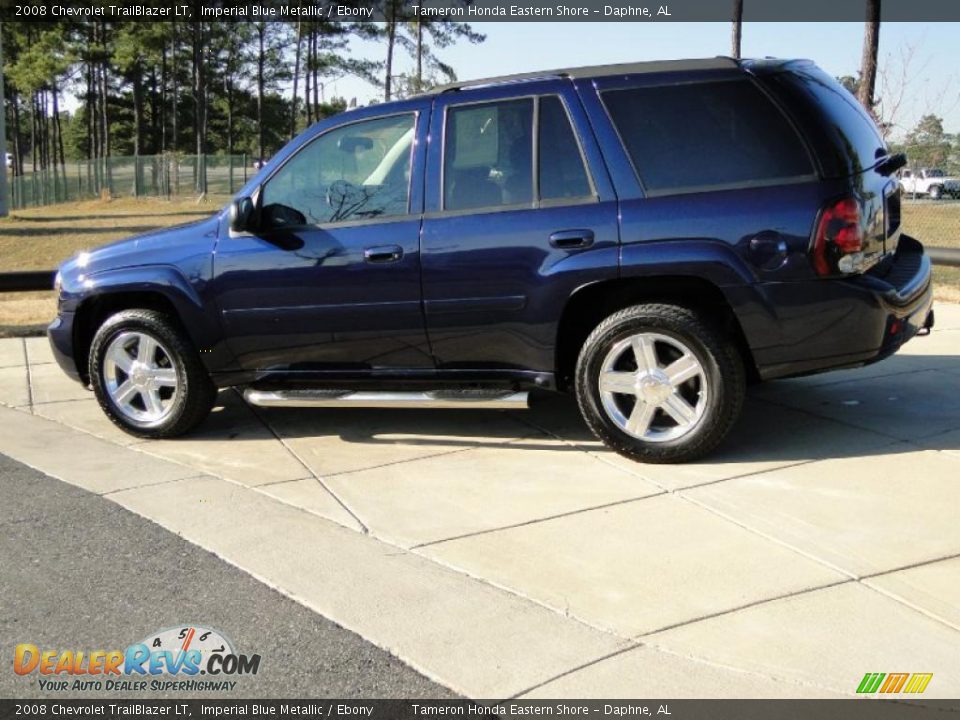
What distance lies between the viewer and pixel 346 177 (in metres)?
6.02

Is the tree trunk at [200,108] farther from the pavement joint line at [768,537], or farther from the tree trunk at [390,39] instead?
the pavement joint line at [768,537]

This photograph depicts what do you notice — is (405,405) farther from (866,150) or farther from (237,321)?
(866,150)

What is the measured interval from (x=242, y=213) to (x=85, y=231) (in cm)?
2519

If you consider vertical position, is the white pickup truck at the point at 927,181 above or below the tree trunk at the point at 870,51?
below

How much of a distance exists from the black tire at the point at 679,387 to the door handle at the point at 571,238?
40 cm

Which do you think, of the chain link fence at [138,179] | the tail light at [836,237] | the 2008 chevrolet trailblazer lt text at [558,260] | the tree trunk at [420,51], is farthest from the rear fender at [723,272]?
the chain link fence at [138,179]

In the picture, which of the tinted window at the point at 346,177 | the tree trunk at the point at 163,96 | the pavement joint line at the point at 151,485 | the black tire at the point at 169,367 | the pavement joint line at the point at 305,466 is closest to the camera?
the pavement joint line at the point at 305,466

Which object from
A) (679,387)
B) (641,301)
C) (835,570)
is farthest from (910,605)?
(641,301)

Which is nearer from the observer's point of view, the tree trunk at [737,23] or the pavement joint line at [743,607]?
the pavement joint line at [743,607]

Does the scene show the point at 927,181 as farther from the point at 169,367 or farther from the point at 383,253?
the point at 169,367

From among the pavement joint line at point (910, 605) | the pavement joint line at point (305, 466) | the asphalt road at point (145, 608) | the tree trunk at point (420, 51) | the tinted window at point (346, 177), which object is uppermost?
the tree trunk at point (420, 51)

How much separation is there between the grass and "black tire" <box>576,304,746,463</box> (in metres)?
6.11

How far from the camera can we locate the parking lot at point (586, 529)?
3.55 meters

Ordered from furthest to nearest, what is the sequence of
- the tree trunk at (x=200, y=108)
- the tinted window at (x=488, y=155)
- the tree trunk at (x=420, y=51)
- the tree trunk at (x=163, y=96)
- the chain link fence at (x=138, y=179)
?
the tree trunk at (x=163, y=96), the chain link fence at (x=138, y=179), the tree trunk at (x=200, y=108), the tree trunk at (x=420, y=51), the tinted window at (x=488, y=155)
